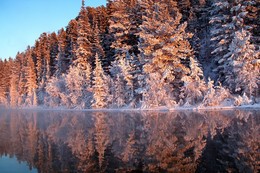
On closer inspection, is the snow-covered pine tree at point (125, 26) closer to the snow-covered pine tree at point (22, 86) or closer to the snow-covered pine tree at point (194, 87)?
the snow-covered pine tree at point (194, 87)

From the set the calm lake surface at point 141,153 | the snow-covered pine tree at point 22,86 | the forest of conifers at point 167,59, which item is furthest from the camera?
the snow-covered pine tree at point 22,86

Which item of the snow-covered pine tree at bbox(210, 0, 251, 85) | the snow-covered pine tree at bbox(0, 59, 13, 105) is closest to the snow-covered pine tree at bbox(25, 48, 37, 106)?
the snow-covered pine tree at bbox(0, 59, 13, 105)

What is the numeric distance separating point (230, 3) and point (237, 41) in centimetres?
529

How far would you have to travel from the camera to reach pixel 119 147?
28.4 ft

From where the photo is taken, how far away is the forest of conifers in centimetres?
2494

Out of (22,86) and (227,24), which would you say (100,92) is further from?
(22,86)

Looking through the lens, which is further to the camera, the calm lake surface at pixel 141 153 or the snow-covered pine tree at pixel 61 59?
the snow-covered pine tree at pixel 61 59

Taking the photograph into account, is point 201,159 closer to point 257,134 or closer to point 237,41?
point 257,134

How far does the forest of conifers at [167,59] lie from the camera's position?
81.8 ft

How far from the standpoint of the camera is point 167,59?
29.0 m

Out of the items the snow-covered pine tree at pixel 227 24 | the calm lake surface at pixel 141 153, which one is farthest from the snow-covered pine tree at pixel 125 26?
the calm lake surface at pixel 141 153

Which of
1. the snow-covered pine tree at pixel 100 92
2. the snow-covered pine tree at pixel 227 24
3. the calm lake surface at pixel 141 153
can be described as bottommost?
the calm lake surface at pixel 141 153

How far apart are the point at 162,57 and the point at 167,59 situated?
607mm

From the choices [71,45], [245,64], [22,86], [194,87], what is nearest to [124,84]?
[194,87]
